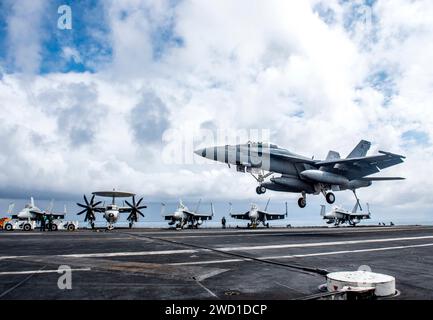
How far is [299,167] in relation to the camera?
33594mm

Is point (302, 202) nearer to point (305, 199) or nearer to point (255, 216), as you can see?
point (305, 199)

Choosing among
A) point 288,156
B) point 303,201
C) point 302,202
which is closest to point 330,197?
point 303,201

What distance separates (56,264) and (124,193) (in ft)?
136

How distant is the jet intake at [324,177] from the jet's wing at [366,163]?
4.08ft

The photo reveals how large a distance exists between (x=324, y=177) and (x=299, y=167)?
306cm

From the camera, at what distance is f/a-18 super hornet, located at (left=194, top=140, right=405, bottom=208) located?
29.8m

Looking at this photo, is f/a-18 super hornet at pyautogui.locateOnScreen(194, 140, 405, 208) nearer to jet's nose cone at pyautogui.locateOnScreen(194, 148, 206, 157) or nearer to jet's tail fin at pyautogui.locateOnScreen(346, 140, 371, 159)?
jet's nose cone at pyautogui.locateOnScreen(194, 148, 206, 157)

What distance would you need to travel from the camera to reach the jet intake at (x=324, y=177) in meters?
30.6

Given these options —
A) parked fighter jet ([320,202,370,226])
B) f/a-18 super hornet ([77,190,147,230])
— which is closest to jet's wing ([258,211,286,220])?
parked fighter jet ([320,202,370,226])

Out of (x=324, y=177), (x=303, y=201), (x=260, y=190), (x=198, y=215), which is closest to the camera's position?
(x=324, y=177)

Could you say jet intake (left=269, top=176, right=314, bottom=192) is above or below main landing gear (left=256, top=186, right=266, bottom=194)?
above
